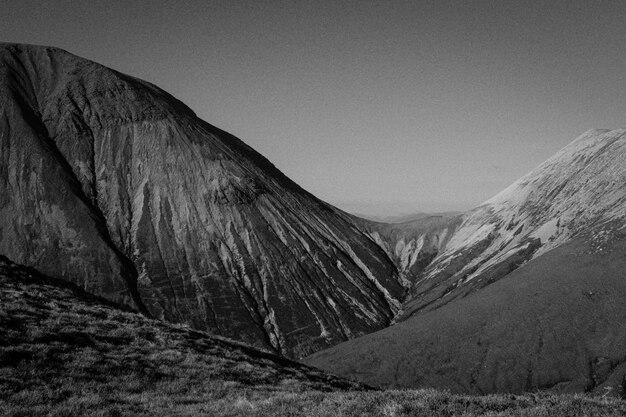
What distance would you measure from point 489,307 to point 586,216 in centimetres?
4745

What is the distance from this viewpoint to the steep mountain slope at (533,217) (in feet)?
375

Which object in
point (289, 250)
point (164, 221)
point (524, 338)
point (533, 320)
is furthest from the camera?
point (289, 250)

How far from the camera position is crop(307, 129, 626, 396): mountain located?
7300cm

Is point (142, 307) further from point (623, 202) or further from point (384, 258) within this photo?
point (623, 202)

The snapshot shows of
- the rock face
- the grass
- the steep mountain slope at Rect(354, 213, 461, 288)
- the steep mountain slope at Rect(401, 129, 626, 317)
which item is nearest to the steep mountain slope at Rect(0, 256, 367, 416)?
the grass

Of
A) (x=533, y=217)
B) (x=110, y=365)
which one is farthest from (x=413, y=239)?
(x=110, y=365)

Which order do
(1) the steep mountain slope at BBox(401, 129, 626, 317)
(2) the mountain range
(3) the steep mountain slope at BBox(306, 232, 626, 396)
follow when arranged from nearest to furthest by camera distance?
(3) the steep mountain slope at BBox(306, 232, 626, 396) → (2) the mountain range → (1) the steep mountain slope at BBox(401, 129, 626, 317)

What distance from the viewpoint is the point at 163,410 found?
12250 millimetres

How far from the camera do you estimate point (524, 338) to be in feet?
264

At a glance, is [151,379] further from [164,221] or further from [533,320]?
[164,221]

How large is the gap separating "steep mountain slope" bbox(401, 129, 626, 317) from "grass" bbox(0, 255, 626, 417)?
342ft

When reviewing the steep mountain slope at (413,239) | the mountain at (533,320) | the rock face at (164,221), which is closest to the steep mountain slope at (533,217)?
the mountain at (533,320)

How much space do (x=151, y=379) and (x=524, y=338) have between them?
272 ft

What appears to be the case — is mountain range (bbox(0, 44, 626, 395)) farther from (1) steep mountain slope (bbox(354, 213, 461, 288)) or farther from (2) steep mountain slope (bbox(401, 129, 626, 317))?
(1) steep mountain slope (bbox(354, 213, 461, 288))
